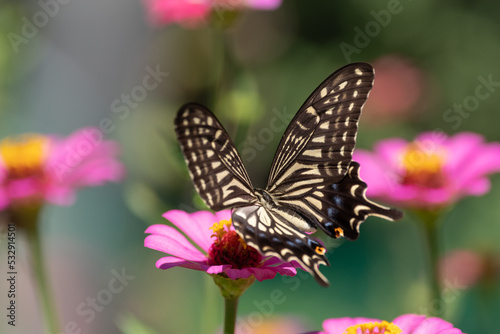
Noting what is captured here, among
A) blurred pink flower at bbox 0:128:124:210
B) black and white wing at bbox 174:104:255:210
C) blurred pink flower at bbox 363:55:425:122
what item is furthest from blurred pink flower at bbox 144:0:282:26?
blurred pink flower at bbox 363:55:425:122

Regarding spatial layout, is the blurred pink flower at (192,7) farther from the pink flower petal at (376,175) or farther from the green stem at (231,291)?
the green stem at (231,291)

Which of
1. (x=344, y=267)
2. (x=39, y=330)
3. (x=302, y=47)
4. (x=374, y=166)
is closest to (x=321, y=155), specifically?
(x=374, y=166)

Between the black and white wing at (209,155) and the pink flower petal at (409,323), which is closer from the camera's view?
the pink flower petal at (409,323)

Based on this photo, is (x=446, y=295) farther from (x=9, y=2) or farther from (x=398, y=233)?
(x=9, y=2)

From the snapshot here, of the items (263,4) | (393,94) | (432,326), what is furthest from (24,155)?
(393,94)

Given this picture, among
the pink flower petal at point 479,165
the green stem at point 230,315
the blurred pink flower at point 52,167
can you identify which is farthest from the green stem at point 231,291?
the pink flower petal at point 479,165

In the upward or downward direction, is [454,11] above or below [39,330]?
above
